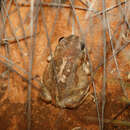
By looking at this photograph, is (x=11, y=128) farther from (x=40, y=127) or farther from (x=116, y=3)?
(x=116, y=3)

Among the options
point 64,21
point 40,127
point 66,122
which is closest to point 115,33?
point 64,21

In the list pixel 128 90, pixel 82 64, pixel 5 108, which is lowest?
pixel 5 108

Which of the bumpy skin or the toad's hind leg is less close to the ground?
the bumpy skin

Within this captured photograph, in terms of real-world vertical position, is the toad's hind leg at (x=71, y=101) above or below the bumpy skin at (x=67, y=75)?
below

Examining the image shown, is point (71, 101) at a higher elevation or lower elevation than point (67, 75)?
lower

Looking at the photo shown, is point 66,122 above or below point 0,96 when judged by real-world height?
below

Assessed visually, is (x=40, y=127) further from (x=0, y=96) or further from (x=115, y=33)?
(x=115, y=33)
